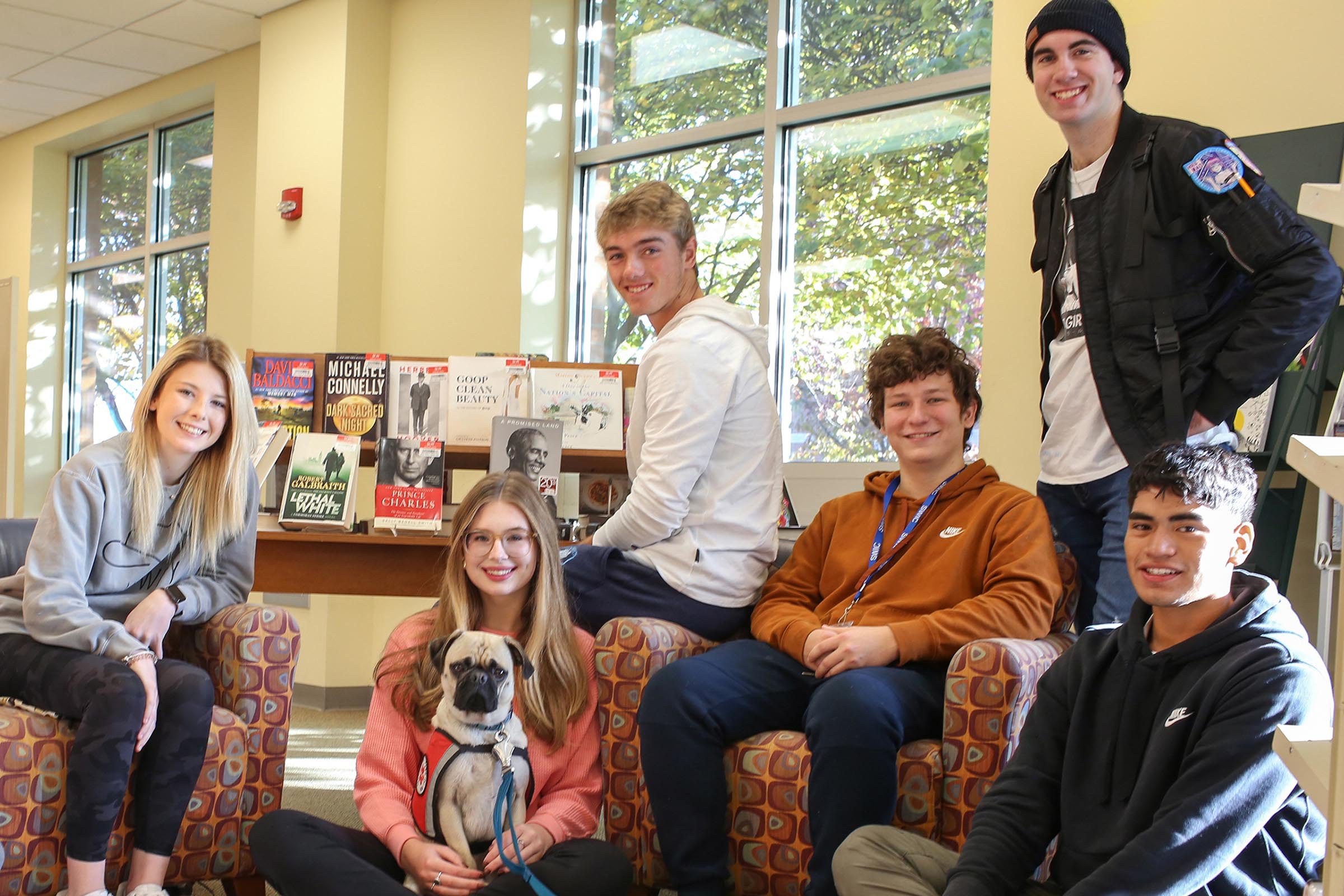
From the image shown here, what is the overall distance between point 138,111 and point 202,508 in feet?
16.8

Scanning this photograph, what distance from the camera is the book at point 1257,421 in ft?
9.28

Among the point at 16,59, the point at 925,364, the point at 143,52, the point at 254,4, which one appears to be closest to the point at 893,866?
the point at 925,364

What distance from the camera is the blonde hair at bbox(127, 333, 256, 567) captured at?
251 cm

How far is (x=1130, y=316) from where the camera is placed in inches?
89.3

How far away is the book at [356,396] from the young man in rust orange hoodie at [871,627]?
1652 mm

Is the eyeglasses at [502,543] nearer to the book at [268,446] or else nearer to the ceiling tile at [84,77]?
the book at [268,446]

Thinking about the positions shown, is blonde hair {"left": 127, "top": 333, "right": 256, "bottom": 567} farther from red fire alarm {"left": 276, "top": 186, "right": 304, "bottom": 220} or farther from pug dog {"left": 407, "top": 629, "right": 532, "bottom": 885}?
red fire alarm {"left": 276, "top": 186, "right": 304, "bottom": 220}

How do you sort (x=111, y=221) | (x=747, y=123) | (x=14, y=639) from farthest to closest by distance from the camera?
1. (x=111, y=221)
2. (x=747, y=123)
3. (x=14, y=639)

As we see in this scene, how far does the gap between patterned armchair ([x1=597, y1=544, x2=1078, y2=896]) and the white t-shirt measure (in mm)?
178

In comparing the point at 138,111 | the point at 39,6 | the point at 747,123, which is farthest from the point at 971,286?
the point at 138,111

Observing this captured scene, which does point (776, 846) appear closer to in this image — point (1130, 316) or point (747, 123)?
point (1130, 316)

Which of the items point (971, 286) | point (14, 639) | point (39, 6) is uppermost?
point (39, 6)

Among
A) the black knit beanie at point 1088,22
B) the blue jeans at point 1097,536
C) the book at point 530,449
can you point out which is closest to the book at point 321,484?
the book at point 530,449

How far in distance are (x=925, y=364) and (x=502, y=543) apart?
878 millimetres
